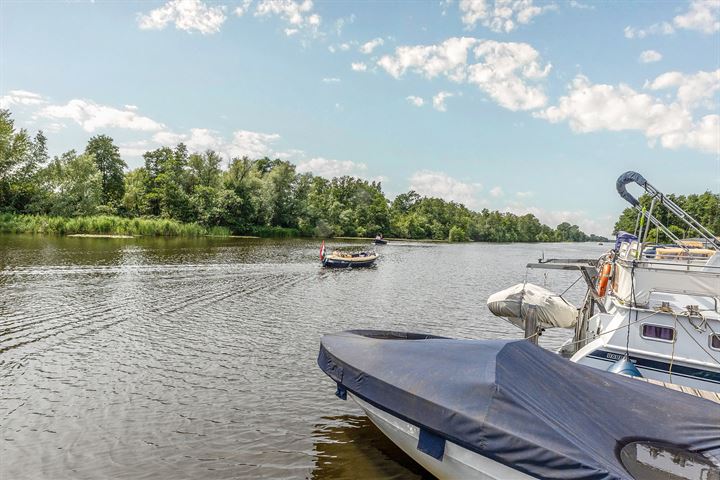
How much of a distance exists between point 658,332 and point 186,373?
1178 cm

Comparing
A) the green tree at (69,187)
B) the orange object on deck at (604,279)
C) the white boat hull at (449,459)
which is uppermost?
the green tree at (69,187)

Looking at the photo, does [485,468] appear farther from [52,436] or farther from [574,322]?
[574,322]

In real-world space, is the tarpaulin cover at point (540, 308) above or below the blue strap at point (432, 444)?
above

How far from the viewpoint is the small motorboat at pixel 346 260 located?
133ft

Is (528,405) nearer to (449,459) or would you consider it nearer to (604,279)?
(449,459)

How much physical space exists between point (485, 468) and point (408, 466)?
280cm

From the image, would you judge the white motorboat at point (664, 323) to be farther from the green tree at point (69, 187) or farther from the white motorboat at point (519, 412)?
the green tree at point (69, 187)

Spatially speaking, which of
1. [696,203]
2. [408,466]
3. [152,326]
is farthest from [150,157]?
[696,203]


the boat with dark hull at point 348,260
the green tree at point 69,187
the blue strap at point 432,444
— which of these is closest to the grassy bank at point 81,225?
the green tree at point 69,187

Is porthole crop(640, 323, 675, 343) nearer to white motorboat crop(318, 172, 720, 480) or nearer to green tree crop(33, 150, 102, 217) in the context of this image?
white motorboat crop(318, 172, 720, 480)

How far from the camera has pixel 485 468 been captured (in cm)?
518

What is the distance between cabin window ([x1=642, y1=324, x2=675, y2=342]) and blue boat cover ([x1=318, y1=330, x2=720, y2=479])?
4303 millimetres

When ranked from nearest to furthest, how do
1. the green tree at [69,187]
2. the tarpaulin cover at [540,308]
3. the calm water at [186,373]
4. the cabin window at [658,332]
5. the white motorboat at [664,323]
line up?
the calm water at [186,373] < the white motorboat at [664,323] < the cabin window at [658,332] < the tarpaulin cover at [540,308] < the green tree at [69,187]

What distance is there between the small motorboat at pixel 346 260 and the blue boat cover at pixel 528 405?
33802 millimetres
